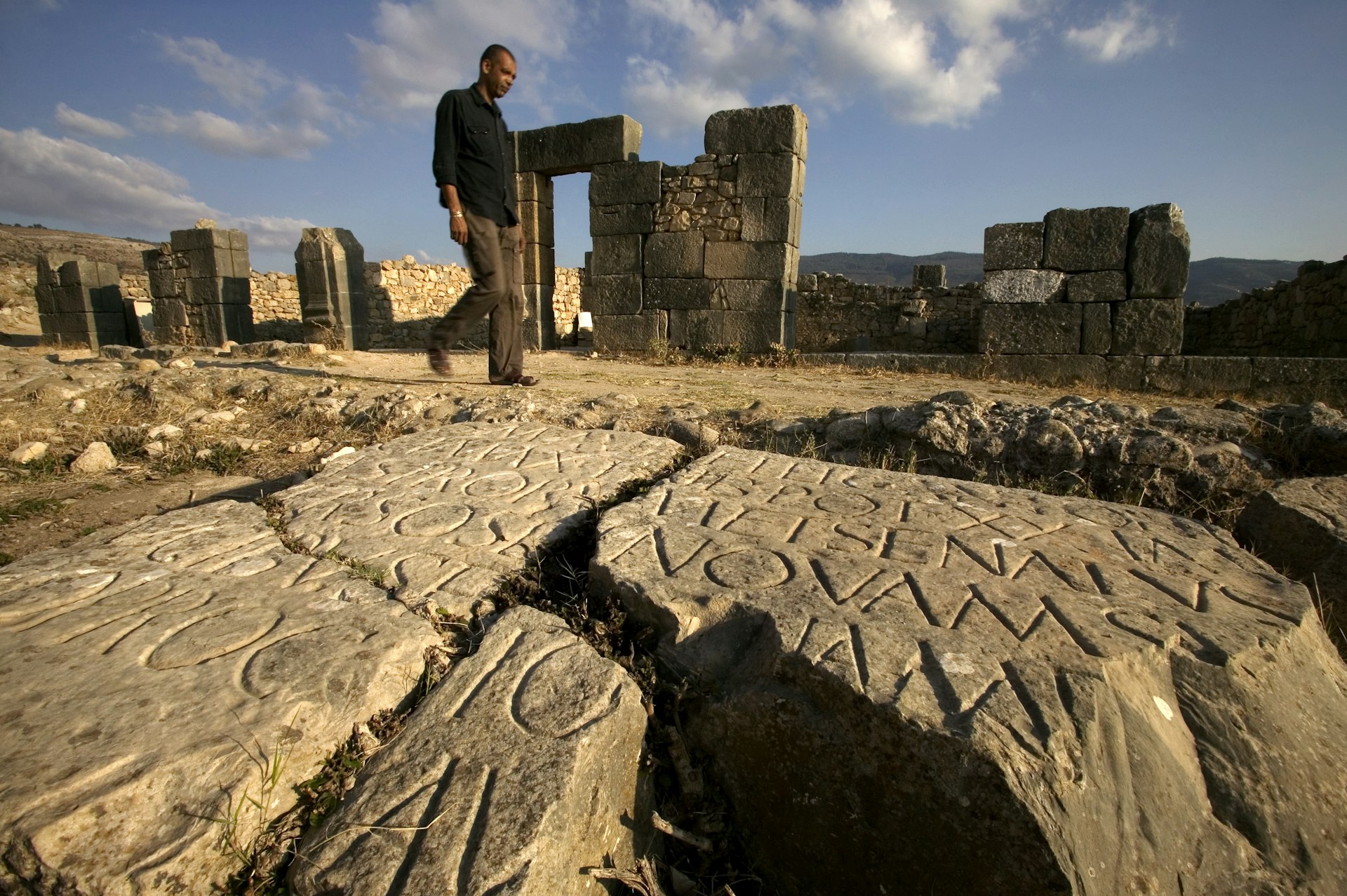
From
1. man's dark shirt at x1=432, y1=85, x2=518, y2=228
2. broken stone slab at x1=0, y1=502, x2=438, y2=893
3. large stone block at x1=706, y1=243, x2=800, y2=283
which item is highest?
man's dark shirt at x1=432, y1=85, x2=518, y2=228

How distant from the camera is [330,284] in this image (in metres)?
10.2

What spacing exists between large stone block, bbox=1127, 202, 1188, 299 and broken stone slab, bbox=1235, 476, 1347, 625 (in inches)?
187

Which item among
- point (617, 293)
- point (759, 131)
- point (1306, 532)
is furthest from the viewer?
point (617, 293)

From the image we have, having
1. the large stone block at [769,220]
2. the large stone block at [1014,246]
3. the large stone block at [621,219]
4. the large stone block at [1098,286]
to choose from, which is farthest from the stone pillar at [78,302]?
the large stone block at [1098,286]

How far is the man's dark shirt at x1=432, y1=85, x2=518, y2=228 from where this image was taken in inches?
173

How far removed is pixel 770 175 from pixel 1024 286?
9.69 feet

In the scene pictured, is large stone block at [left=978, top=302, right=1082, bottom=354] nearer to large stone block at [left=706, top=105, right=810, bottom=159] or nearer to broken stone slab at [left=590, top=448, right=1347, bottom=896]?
large stone block at [left=706, top=105, right=810, bottom=159]

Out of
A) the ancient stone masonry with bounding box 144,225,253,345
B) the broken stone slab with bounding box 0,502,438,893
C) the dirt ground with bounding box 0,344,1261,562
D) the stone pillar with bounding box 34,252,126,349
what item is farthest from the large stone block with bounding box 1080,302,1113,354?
the stone pillar with bounding box 34,252,126,349

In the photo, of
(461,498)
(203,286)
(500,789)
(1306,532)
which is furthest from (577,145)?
(500,789)

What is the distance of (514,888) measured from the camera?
118 cm

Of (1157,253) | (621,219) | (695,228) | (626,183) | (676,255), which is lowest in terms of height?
(1157,253)

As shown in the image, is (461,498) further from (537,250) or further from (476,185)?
(537,250)

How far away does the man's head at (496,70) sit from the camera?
4539 mm

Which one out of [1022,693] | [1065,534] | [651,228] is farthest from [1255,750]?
[651,228]
